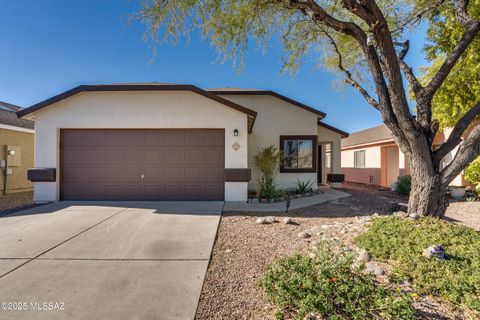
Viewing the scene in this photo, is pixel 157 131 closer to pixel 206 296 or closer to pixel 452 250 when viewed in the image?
pixel 206 296

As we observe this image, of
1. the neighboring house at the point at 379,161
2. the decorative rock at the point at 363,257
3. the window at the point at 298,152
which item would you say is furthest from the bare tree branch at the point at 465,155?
the neighboring house at the point at 379,161

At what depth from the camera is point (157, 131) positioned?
8.09 meters

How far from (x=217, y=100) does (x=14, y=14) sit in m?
8.29

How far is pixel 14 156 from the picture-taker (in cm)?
1018

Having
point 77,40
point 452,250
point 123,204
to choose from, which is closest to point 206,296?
point 452,250

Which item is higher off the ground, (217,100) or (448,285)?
(217,100)

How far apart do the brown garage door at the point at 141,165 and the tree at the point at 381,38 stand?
10.5 feet

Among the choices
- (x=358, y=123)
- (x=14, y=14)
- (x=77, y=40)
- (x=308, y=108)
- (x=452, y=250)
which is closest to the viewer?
(x=452, y=250)

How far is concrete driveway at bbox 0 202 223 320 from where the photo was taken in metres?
2.58

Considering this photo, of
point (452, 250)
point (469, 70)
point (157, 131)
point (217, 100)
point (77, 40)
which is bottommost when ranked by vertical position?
point (452, 250)

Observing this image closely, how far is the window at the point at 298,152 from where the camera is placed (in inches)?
415

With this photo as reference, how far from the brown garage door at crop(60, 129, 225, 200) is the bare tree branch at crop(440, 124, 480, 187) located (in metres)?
5.91

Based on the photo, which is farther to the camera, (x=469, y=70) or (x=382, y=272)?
(x=469, y=70)

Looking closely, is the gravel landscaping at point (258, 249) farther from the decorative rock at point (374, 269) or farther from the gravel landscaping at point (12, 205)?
the gravel landscaping at point (12, 205)
